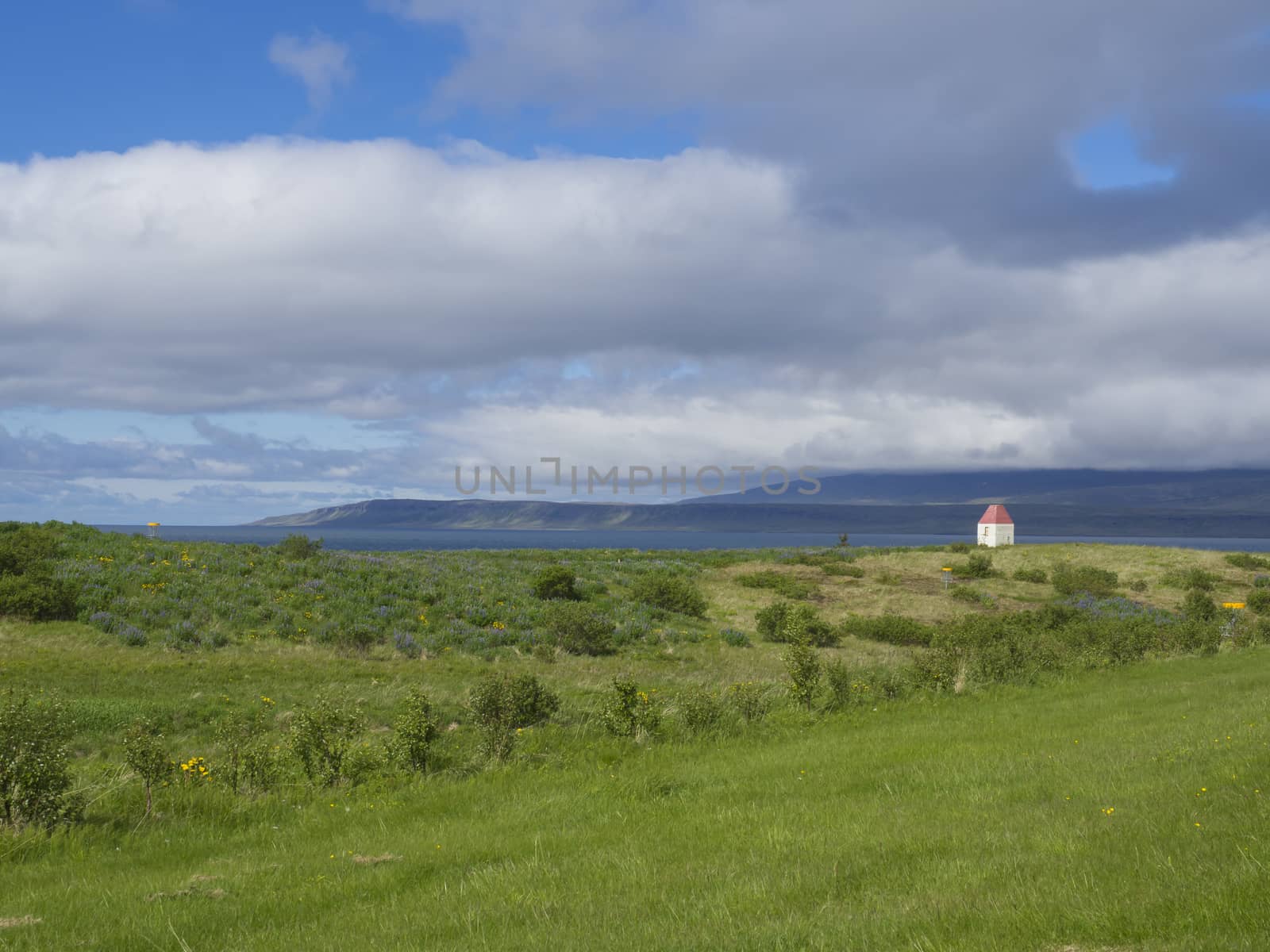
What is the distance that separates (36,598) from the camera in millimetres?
25375

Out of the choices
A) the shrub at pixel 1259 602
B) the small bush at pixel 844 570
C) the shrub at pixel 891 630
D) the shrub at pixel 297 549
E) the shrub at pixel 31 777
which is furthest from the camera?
the small bush at pixel 844 570

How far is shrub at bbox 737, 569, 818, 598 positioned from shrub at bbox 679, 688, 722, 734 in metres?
26.9

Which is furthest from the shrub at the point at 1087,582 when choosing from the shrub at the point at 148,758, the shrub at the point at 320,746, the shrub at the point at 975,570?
the shrub at the point at 148,758

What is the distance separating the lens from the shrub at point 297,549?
37.3 m

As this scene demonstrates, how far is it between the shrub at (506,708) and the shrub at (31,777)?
5.28m

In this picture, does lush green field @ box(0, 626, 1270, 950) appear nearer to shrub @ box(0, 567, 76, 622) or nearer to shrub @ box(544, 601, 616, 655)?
shrub @ box(544, 601, 616, 655)

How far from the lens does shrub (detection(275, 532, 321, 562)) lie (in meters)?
37.3

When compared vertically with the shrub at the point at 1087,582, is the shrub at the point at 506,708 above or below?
above

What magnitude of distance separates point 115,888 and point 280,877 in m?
1.33

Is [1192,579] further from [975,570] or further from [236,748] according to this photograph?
[236,748]

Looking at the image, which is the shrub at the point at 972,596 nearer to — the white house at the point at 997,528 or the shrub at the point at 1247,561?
the shrub at the point at 1247,561

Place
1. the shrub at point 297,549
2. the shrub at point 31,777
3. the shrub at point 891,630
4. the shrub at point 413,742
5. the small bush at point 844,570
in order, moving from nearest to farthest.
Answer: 1. the shrub at point 31,777
2. the shrub at point 413,742
3. the shrub at point 891,630
4. the shrub at point 297,549
5. the small bush at point 844,570

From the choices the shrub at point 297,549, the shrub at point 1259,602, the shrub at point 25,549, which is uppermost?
the shrub at point 25,549

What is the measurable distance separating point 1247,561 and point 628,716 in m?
54.1
